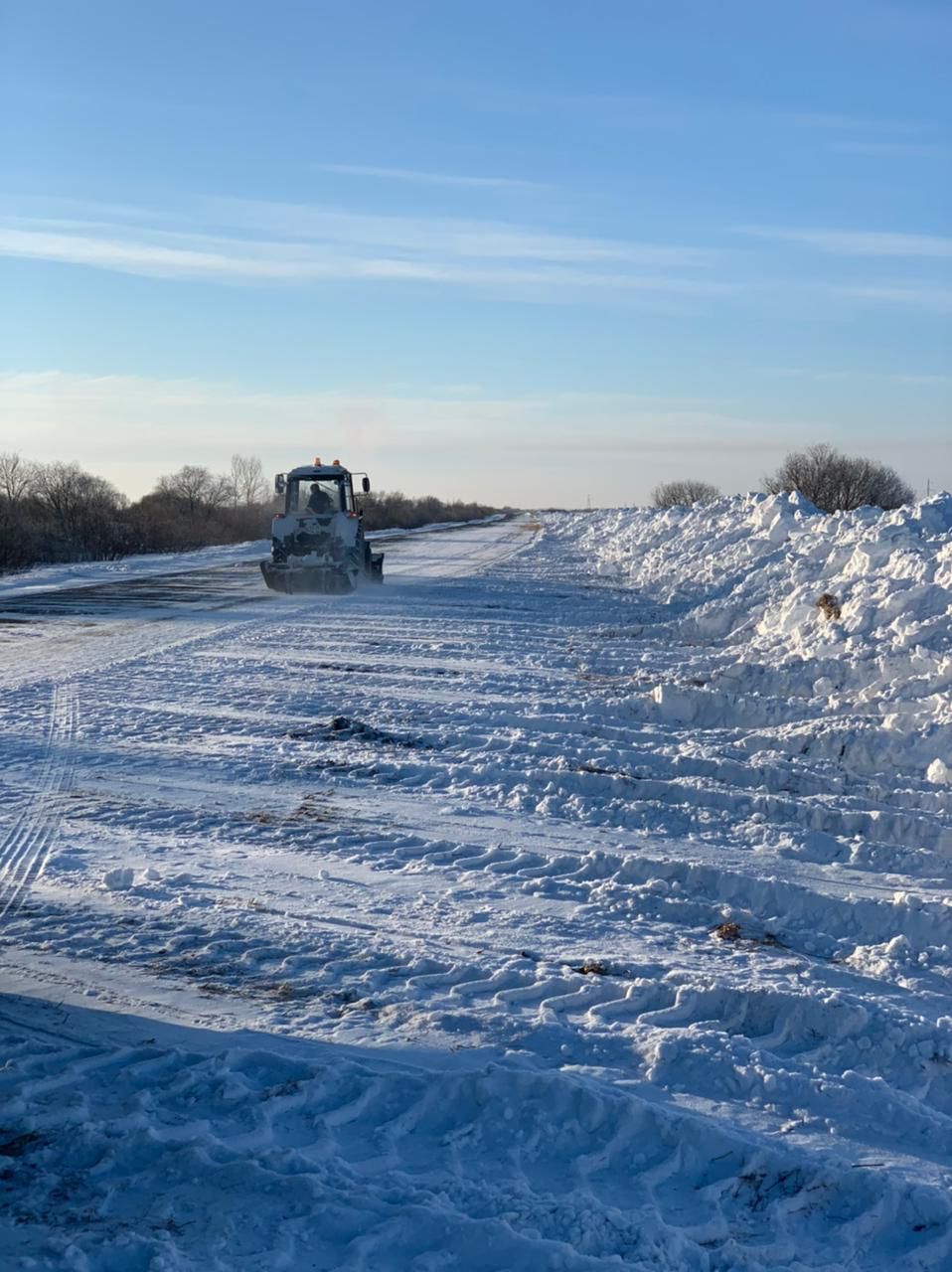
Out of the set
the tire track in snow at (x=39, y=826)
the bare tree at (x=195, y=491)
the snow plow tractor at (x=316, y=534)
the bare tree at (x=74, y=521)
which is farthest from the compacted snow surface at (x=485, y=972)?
the bare tree at (x=195, y=491)

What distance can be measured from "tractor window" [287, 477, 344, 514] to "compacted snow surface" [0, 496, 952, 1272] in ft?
40.5

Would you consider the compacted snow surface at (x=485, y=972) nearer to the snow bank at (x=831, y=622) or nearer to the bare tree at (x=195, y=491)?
the snow bank at (x=831, y=622)

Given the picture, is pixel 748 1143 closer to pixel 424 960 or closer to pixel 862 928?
pixel 424 960

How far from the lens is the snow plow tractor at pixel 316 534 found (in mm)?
23594

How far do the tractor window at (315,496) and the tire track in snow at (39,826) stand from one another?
550 inches

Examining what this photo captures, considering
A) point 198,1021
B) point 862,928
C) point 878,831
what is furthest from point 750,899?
point 198,1021

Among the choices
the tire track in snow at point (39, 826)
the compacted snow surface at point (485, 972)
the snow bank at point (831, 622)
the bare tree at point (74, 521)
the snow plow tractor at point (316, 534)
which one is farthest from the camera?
the bare tree at point (74, 521)

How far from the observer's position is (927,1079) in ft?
14.3

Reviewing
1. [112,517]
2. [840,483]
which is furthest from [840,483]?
[112,517]

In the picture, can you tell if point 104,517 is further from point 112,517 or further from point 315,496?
point 315,496

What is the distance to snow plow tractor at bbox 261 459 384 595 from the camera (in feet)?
77.4

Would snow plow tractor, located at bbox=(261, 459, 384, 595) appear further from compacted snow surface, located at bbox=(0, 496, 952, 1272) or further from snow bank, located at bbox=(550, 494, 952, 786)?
compacted snow surface, located at bbox=(0, 496, 952, 1272)

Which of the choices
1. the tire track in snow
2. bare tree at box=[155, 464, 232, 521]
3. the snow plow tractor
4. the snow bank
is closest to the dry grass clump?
the snow bank

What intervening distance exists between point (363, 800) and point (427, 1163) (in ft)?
14.2
